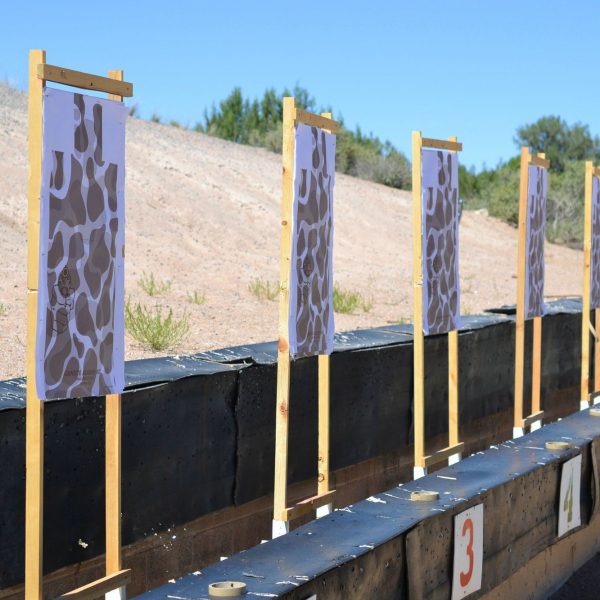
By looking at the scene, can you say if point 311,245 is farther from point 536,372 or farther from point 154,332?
point 154,332

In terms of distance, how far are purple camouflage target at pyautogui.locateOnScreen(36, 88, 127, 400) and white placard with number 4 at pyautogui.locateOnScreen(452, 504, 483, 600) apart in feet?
5.32

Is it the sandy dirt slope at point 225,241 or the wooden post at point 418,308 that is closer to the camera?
the wooden post at point 418,308

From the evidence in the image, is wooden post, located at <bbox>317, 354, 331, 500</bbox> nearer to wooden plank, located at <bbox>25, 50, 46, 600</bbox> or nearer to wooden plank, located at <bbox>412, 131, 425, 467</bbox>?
wooden plank, located at <bbox>412, 131, 425, 467</bbox>

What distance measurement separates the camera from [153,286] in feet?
56.0

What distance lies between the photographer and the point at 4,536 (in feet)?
18.9

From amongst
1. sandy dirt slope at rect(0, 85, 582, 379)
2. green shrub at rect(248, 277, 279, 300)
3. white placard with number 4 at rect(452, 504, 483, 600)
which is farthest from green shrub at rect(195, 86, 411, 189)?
white placard with number 4 at rect(452, 504, 483, 600)

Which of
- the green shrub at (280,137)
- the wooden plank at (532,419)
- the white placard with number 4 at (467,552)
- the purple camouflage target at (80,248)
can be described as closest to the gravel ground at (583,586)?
the white placard with number 4 at (467,552)

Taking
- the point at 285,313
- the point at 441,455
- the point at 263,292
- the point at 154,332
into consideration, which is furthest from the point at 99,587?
the point at 263,292

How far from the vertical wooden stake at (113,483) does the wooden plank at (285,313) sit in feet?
4.64

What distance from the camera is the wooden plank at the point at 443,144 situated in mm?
8594

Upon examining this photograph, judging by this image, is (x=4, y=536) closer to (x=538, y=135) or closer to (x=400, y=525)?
(x=400, y=525)

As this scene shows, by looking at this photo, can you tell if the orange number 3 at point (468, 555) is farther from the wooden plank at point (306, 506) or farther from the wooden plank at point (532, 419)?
the wooden plank at point (532, 419)

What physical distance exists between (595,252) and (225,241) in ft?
50.3

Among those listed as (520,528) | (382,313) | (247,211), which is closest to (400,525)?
(520,528)
